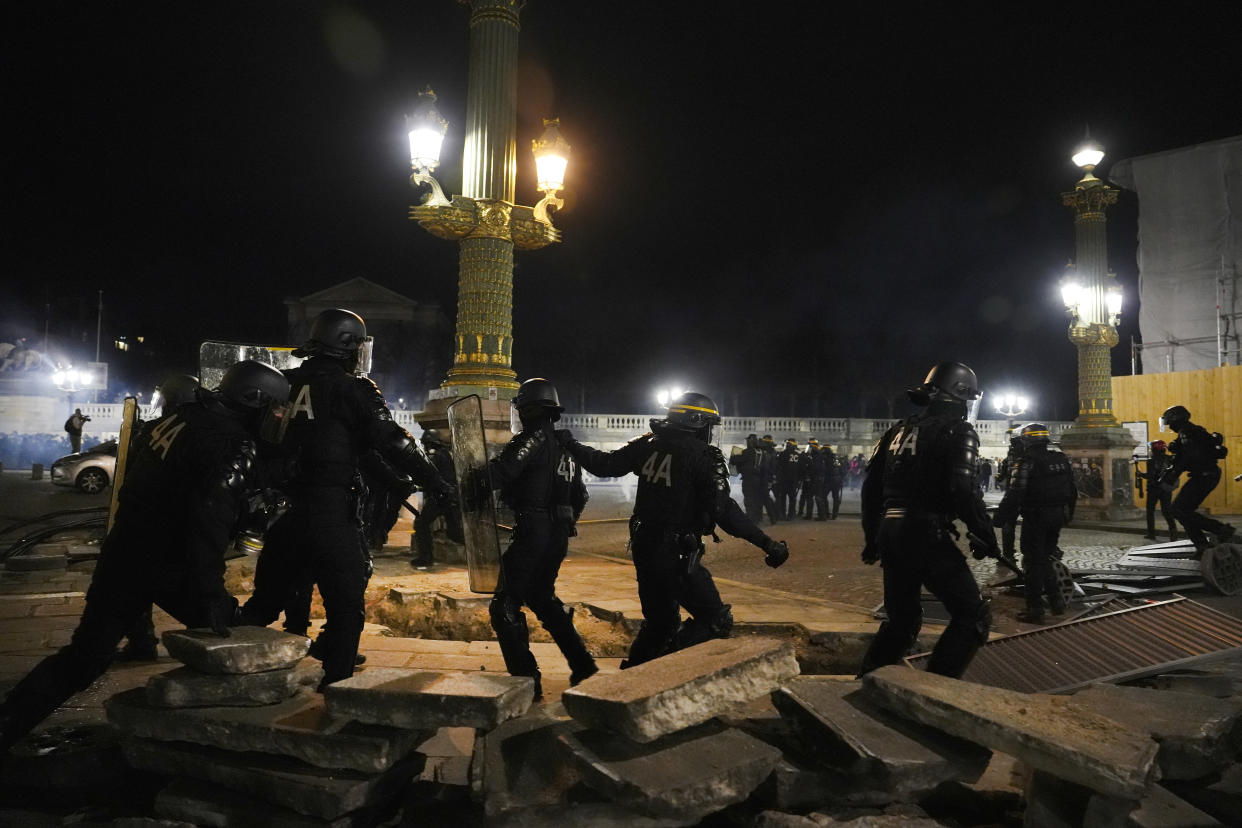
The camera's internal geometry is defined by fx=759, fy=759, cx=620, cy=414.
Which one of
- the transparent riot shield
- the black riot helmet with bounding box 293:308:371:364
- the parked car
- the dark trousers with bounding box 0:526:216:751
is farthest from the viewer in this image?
the parked car

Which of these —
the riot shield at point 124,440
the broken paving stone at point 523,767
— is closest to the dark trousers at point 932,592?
the broken paving stone at point 523,767

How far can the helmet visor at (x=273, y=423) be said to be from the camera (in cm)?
381

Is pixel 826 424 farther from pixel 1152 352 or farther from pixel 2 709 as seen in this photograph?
pixel 2 709

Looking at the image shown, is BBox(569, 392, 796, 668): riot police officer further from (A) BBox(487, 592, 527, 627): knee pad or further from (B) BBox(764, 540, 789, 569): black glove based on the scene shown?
(A) BBox(487, 592, 527, 627): knee pad

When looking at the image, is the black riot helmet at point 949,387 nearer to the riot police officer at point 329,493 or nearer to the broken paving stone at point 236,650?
the riot police officer at point 329,493

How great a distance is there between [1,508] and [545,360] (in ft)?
128

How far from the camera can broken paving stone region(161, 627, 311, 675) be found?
3012 mm

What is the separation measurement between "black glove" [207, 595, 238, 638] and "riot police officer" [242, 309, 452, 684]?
1.31 feet

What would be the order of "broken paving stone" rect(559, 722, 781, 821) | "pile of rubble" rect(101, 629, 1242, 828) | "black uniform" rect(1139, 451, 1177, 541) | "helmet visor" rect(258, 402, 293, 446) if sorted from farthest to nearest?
"black uniform" rect(1139, 451, 1177, 541)
"helmet visor" rect(258, 402, 293, 446)
"pile of rubble" rect(101, 629, 1242, 828)
"broken paving stone" rect(559, 722, 781, 821)

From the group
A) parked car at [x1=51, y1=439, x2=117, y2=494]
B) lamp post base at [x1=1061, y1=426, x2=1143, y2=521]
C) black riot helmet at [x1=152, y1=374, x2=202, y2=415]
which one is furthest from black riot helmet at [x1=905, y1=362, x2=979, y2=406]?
parked car at [x1=51, y1=439, x2=117, y2=494]

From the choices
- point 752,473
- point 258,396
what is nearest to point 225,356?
point 258,396

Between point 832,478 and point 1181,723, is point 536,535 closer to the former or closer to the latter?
point 1181,723

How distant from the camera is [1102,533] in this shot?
1449cm

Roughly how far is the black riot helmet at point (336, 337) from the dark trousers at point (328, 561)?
736 millimetres
